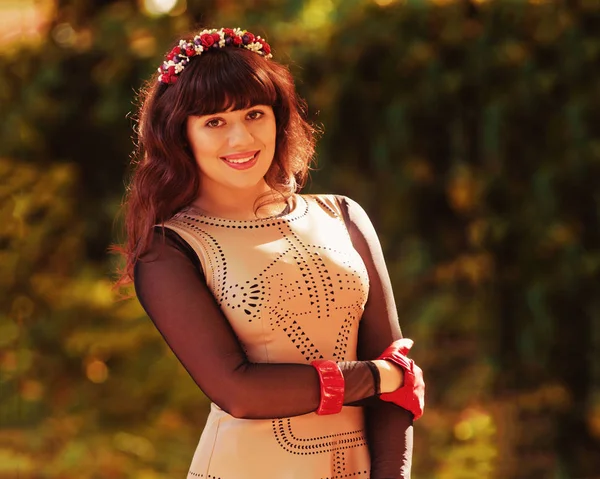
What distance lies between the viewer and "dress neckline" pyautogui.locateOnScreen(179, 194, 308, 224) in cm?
213

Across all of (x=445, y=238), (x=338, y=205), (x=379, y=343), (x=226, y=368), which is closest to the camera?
(x=226, y=368)

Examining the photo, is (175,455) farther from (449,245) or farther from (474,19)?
(474,19)

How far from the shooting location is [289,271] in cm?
208

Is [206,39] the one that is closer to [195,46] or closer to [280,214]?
[195,46]

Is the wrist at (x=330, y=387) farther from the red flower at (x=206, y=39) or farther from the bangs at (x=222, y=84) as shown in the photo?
the red flower at (x=206, y=39)

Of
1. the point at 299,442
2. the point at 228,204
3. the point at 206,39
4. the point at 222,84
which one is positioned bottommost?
the point at 299,442

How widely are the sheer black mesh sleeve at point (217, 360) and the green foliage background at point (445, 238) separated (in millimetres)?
2576

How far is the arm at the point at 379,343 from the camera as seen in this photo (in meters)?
2.08

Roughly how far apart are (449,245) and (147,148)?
8.45 feet

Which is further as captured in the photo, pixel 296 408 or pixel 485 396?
pixel 485 396

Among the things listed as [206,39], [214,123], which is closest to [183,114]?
[214,123]

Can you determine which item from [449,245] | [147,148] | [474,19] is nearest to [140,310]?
[449,245]

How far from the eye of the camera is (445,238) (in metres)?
4.57

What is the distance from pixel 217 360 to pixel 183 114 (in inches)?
19.4
